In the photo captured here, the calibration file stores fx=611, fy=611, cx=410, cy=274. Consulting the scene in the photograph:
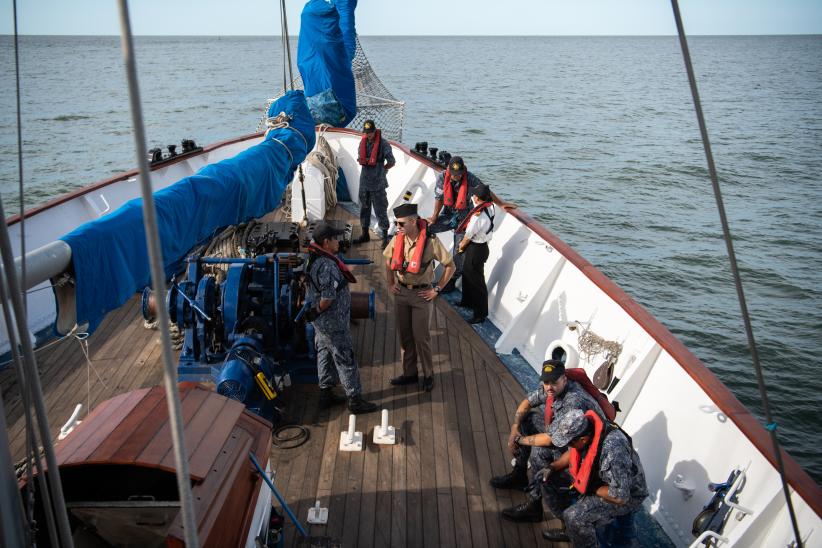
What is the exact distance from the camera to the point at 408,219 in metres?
4.14

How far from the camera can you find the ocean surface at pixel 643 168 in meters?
9.64

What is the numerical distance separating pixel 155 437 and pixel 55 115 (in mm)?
33107

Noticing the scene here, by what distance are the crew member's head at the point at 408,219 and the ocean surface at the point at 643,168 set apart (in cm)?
507

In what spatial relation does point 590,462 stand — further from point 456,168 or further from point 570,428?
point 456,168

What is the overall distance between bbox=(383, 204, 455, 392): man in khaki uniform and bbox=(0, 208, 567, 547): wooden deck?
15.5 inches

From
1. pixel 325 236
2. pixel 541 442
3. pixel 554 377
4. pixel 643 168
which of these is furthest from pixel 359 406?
pixel 643 168

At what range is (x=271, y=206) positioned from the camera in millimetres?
4641

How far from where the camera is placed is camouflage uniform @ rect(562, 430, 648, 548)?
108 inches

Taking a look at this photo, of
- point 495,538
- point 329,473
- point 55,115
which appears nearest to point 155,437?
point 329,473

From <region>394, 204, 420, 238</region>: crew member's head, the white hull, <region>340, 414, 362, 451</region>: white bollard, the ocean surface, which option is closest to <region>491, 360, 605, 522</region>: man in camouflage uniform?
the white hull

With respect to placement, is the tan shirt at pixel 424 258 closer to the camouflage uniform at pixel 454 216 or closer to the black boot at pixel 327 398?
the black boot at pixel 327 398

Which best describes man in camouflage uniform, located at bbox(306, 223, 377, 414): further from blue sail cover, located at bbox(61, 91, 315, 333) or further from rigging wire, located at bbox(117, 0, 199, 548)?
rigging wire, located at bbox(117, 0, 199, 548)

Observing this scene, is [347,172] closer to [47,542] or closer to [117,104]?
[47,542]

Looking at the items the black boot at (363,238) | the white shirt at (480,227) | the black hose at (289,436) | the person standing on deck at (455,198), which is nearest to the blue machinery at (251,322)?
the black hose at (289,436)
